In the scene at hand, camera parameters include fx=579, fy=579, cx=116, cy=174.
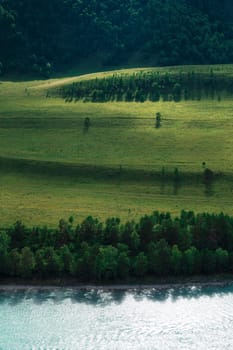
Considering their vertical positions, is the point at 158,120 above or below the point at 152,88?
below

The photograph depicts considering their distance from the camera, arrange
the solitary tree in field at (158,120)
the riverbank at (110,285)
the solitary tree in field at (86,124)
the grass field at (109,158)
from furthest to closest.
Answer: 1. the solitary tree in field at (86,124)
2. the solitary tree in field at (158,120)
3. the grass field at (109,158)
4. the riverbank at (110,285)

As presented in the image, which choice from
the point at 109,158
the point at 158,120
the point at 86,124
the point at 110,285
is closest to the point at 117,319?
the point at 110,285

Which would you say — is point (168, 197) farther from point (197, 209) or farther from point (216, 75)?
point (216, 75)

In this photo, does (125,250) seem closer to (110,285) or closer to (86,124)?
(110,285)

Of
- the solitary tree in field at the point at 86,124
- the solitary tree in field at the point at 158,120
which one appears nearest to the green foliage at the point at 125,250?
the solitary tree in field at the point at 158,120

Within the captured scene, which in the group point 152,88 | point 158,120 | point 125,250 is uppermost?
point 152,88

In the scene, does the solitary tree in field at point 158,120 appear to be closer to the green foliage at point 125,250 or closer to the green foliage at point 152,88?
the green foliage at point 152,88
